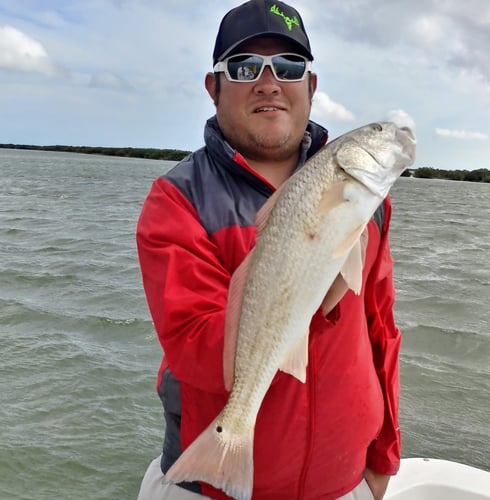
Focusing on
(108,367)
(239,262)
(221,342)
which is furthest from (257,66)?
(108,367)

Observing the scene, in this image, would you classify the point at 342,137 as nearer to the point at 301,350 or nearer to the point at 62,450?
the point at 301,350

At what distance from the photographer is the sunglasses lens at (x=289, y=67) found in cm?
307

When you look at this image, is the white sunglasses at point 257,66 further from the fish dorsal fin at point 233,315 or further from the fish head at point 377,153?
the fish dorsal fin at point 233,315

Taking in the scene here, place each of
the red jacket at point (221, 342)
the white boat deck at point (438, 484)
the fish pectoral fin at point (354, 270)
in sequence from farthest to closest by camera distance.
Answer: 1. the white boat deck at point (438, 484)
2. the red jacket at point (221, 342)
3. the fish pectoral fin at point (354, 270)

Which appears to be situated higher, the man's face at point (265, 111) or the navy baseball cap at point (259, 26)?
the navy baseball cap at point (259, 26)

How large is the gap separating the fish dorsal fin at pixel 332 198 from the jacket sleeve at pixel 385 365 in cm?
121

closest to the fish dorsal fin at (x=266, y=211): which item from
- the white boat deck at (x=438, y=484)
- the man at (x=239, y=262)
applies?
the man at (x=239, y=262)

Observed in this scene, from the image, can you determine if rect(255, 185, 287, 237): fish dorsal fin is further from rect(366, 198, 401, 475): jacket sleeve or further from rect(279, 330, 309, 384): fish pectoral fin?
rect(366, 198, 401, 475): jacket sleeve

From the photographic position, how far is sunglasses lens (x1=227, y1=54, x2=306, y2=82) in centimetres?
307

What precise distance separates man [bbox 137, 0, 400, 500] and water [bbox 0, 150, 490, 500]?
11.1 feet

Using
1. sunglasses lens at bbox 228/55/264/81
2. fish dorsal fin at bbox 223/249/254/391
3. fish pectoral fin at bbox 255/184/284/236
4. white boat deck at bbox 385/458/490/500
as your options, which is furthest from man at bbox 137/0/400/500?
white boat deck at bbox 385/458/490/500

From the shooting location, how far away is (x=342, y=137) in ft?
7.84

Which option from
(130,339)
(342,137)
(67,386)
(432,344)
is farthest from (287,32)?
(432,344)

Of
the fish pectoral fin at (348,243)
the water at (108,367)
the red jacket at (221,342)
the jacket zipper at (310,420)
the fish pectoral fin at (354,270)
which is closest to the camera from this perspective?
the fish pectoral fin at (348,243)
